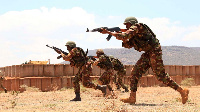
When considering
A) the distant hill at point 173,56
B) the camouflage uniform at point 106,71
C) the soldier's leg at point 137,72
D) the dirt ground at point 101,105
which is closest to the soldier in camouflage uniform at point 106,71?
the camouflage uniform at point 106,71

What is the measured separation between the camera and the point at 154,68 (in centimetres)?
600

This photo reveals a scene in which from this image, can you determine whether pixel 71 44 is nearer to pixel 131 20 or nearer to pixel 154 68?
pixel 131 20

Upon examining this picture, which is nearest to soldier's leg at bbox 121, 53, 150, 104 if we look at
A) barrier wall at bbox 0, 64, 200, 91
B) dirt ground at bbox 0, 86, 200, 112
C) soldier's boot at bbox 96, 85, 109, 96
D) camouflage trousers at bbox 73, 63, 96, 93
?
dirt ground at bbox 0, 86, 200, 112

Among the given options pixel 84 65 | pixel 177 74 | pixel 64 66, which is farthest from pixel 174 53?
pixel 84 65

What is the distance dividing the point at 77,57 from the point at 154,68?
2422 mm

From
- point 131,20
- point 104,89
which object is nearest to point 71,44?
point 104,89

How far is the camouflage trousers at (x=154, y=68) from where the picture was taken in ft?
19.6

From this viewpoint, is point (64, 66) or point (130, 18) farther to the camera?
point (64, 66)

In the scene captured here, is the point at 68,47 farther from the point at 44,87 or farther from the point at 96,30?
the point at 44,87

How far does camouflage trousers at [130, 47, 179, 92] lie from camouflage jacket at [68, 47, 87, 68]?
190 cm

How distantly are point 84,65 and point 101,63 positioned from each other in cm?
140

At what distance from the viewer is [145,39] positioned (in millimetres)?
6051

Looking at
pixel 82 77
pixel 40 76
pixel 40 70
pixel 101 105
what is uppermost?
pixel 40 70

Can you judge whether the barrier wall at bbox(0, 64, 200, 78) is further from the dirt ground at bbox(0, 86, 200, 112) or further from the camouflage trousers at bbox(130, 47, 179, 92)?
the camouflage trousers at bbox(130, 47, 179, 92)
